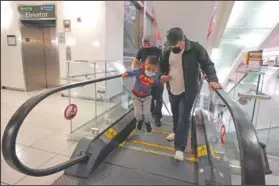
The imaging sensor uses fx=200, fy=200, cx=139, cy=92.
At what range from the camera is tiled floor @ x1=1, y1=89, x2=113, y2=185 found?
1.99m

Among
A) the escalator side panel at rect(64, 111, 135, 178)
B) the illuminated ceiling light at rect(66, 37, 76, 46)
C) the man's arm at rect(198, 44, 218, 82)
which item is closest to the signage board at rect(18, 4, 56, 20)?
the illuminated ceiling light at rect(66, 37, 76, 46)

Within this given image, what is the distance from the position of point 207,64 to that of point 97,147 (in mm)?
1304

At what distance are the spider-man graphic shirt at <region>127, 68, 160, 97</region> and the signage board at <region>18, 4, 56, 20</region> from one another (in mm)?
3765

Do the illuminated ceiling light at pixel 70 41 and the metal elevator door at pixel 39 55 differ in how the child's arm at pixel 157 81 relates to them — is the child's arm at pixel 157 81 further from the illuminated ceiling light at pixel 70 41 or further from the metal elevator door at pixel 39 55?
the metal elevator door at pixel 39 55

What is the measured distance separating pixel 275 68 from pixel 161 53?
1053 mm

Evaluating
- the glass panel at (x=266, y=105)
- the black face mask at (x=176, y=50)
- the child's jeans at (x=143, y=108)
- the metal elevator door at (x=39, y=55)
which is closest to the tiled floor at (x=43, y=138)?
the child's jeans at (x=143, y=108)

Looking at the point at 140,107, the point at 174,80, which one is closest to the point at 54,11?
the point at 140,107

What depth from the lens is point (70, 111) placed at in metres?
2.57

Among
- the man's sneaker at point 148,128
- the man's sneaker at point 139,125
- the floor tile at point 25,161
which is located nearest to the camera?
the floor tile at point 25,161

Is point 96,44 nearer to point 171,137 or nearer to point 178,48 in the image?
point 171,137

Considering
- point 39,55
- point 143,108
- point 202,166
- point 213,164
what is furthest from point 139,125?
point 39,55

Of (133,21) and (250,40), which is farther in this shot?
(250,40)

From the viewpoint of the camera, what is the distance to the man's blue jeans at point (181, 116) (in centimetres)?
183

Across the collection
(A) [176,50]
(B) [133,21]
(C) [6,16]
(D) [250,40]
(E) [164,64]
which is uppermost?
(C) [6,16]
